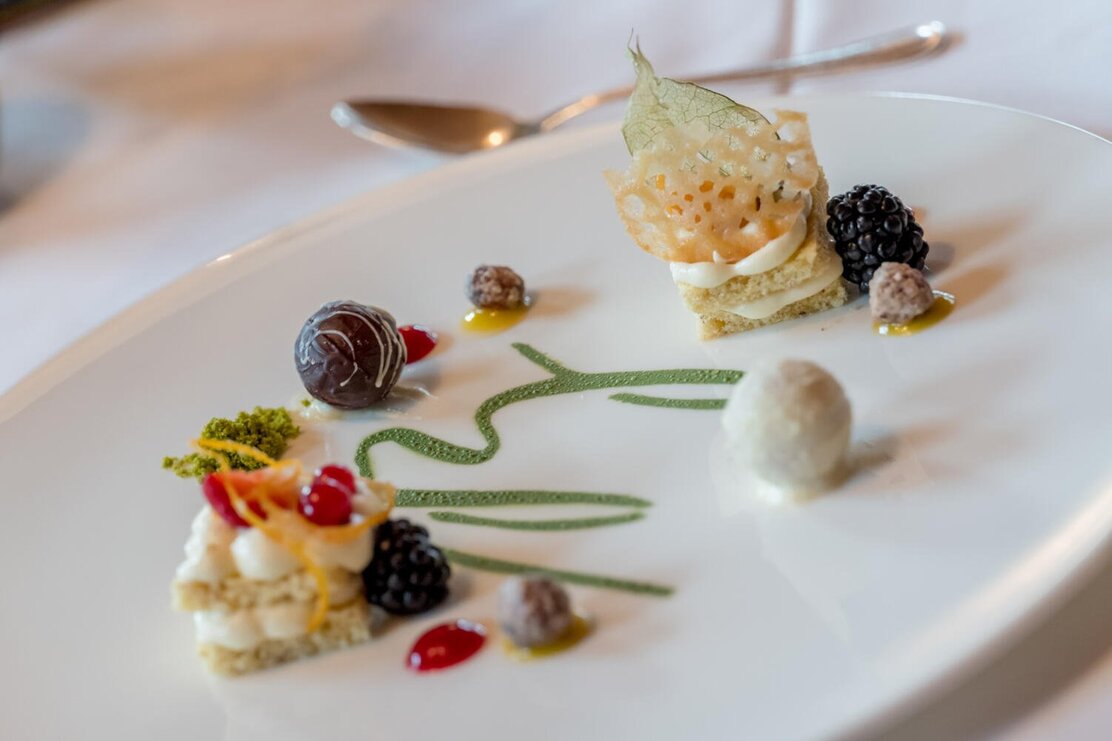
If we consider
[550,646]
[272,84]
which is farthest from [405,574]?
[272,84]

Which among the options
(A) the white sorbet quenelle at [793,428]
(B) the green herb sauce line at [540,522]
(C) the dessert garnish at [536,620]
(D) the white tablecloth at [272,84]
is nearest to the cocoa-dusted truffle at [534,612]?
(C) the dessert garnish at [536,620]

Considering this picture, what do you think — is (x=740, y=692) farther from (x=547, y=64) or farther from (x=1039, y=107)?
(x=547, y=64)

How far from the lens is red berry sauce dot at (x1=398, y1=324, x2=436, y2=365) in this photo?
85.8 inches

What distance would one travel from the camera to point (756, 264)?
6.36 feet

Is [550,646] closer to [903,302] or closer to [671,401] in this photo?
[671,401]

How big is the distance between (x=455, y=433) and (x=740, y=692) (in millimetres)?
802

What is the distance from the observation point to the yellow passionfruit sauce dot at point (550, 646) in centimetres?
144

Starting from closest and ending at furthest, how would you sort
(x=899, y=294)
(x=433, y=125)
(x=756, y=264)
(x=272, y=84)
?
(x=899, y=294)
(x=756, y=264)
(x=433, y=125)
(x=272, y=84)

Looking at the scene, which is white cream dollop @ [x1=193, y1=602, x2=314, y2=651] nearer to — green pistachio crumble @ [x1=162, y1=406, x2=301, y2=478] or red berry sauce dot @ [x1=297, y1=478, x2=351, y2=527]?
red berry sauce dot @ [x1=297, y1=478, x2=351, y2=527]

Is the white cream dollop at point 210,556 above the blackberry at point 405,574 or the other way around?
above

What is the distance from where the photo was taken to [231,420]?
211 centimetres

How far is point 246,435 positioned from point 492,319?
1.68 ft

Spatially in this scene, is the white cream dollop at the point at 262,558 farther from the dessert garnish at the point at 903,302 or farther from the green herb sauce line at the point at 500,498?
the dessert garnish at the point at 903,302

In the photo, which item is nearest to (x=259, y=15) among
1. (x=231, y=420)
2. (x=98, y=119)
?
(x=98, y=119)
